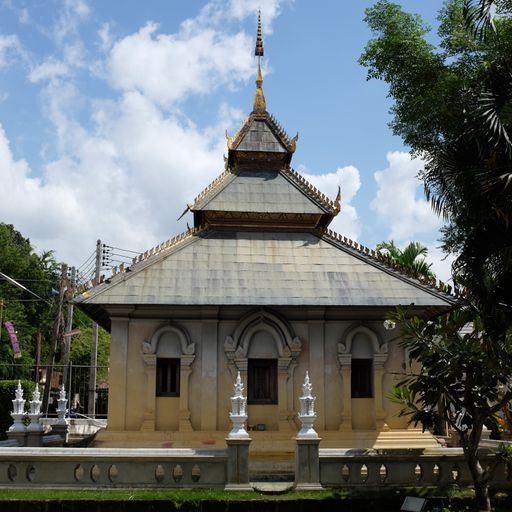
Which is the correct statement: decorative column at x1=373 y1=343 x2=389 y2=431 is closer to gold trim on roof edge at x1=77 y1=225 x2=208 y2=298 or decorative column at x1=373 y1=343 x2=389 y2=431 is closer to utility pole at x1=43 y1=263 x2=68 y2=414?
gold trim on roof edge at x1=77 y1=225 x2=208 y2=298

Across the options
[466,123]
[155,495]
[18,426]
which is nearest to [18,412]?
[18,426]

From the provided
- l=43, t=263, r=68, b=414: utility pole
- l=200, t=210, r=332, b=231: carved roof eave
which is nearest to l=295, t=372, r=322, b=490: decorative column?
l=200, t=210, r=332, b=231: carved roof eave

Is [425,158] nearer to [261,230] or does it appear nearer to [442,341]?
[261,230]

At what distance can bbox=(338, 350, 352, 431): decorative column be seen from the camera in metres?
16.9

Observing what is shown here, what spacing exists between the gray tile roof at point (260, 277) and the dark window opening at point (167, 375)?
5.76 ft

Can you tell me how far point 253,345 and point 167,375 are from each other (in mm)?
2398

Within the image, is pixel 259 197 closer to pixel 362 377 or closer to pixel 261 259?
pixel 261 259

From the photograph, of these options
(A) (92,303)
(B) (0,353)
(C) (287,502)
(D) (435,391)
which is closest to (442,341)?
(D) (435,391)

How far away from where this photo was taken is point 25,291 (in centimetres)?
5353

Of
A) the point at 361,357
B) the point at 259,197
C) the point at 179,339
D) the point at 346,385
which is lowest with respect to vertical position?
the point at 346,385

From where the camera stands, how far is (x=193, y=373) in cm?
1708

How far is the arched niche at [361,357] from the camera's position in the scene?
55.7ft

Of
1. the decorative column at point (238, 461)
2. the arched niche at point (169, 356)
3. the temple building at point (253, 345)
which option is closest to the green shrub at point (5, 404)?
the temple building at point (253, 345)

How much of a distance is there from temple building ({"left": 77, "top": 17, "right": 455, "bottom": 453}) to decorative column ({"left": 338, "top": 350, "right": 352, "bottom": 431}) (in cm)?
3
